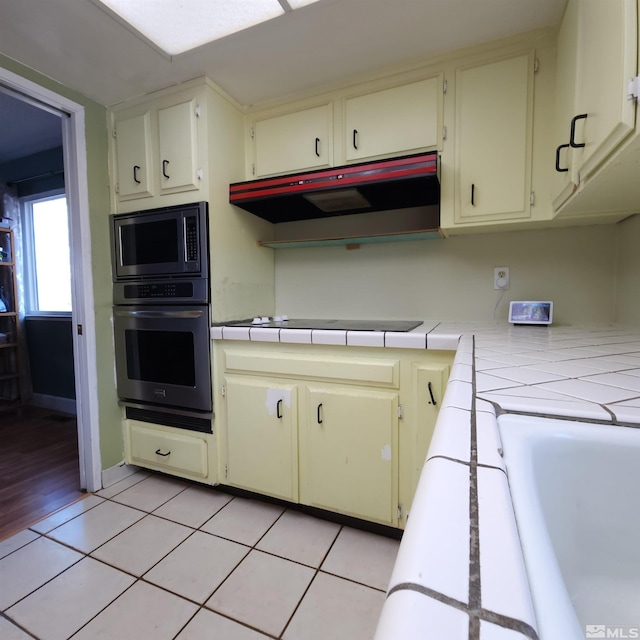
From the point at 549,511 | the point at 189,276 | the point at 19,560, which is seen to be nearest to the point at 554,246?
the point at 549,511

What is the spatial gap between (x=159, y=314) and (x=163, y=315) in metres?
0.03

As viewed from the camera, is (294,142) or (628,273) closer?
(628,273)

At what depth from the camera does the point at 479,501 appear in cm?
29

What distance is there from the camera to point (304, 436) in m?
1.55

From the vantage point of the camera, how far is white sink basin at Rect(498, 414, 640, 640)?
345 millimetres

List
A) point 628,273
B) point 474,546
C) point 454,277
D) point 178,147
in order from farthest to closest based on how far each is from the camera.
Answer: point 454,277
point 178,147
point 628,273
point 474,546

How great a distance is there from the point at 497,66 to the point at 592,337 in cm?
122

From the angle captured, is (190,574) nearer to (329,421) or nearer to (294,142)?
(329,421)

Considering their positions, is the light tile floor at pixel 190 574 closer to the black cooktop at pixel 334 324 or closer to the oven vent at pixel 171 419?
the oven vent at pixel 171 419

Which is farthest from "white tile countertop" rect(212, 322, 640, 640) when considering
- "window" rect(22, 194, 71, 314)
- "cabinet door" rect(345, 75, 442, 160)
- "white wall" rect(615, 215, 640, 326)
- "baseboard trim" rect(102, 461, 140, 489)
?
"window" rect(22, 194, 71, 314)

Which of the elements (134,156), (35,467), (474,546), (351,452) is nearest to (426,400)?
(351,452)

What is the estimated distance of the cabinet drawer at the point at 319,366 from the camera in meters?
1.40

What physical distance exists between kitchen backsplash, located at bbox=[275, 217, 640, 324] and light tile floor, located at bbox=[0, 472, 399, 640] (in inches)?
46.7

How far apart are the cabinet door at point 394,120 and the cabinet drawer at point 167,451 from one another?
173 centimetres
